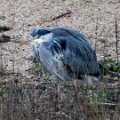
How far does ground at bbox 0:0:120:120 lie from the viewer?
5.41 m

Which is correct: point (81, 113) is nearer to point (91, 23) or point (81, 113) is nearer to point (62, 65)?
point (62, 65)

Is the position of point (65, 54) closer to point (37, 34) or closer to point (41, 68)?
point (37, 34)

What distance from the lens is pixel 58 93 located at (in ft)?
18.5

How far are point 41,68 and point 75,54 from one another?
53 cm

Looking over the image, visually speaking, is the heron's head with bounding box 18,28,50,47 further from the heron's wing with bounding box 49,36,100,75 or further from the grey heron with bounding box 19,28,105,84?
the heron's wing with bounding box 49,36,100,75

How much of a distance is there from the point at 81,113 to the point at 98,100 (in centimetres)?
23

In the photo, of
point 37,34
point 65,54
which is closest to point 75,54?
point 65,54

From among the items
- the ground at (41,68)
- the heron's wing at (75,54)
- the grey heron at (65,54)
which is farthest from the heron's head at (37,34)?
the ground at (41,68)

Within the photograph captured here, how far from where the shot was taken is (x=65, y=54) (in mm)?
7336

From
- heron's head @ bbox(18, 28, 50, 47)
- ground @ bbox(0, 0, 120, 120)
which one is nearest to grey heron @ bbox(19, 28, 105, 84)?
heron's head @ bbox(18, 28, 50, 47)

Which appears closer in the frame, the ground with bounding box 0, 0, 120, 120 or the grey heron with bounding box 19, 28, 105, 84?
the ground with bounding box 0, 0, 120, 120

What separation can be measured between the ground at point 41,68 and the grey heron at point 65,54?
183mm

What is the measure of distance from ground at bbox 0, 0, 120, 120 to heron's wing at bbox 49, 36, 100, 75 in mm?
226

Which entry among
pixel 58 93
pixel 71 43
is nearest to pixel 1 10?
pixel 71 43
